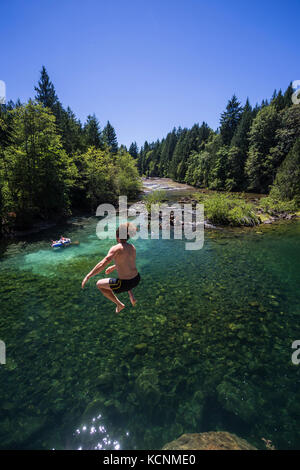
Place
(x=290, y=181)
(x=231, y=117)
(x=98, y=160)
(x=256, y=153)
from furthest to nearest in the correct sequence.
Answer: (x=231, y=117), (x=256, y=153), (x=98, y=160), (x=290, y=181)

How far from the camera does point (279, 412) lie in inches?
160

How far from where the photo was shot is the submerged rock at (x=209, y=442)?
132 inches

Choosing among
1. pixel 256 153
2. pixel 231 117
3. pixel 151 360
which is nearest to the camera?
pixel 151 360

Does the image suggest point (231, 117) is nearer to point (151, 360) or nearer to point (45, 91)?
point (45, 91)

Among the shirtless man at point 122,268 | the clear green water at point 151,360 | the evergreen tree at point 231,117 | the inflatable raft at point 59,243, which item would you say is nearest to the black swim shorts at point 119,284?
the shirtless man at point 122,268

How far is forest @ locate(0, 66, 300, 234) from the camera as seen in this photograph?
62.3ft

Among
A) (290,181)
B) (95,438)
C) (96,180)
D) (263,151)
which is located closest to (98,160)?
(96,180)

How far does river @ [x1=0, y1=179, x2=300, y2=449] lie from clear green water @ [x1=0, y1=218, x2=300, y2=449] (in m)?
0.02

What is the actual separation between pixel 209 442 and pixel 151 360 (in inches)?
83.2

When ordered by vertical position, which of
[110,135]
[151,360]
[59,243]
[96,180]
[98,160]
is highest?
[110,135]

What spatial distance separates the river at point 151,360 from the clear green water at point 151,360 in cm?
2

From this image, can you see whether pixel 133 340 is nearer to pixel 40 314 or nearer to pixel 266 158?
pixel 40 314

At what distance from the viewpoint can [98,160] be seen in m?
31.0

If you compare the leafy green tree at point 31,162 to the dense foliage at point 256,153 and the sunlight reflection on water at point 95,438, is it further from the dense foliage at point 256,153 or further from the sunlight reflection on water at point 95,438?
the dense foliage at point 256,153
